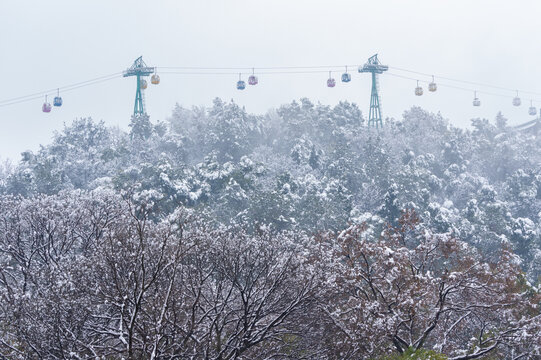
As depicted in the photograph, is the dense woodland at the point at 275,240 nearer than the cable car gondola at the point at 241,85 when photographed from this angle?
Yes

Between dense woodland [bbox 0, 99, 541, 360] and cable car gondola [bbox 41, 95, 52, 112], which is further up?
cable car gondola [bbox 41, 95, 52, 112]

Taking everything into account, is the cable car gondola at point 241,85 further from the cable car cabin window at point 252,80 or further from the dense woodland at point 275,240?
the dense woodland at point 275,240

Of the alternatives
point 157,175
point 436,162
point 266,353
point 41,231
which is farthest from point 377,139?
point 266,353

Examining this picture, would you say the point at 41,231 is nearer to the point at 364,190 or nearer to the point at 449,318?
the point at 449,318

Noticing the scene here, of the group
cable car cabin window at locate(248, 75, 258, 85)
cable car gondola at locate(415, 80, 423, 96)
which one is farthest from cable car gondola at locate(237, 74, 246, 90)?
cable car gondola at locate(415, 80, 423, 96)

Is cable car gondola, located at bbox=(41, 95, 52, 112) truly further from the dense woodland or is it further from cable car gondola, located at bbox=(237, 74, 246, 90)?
cable car gondola, located at bbox=(237, 74, 246, 90)

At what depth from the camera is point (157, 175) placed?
48156 millimetres

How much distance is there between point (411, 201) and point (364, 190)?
6176 mm

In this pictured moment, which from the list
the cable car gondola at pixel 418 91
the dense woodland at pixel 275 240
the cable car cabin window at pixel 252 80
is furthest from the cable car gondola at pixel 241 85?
the cable car gondola at pixel 418 91

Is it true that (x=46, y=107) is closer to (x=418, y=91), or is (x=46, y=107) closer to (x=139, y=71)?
(x=139, y=71)

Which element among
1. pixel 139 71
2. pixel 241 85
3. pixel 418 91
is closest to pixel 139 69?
pixel 139 71

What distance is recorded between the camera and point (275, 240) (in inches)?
799

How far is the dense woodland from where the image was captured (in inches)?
592

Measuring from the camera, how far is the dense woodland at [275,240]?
49.3ft
